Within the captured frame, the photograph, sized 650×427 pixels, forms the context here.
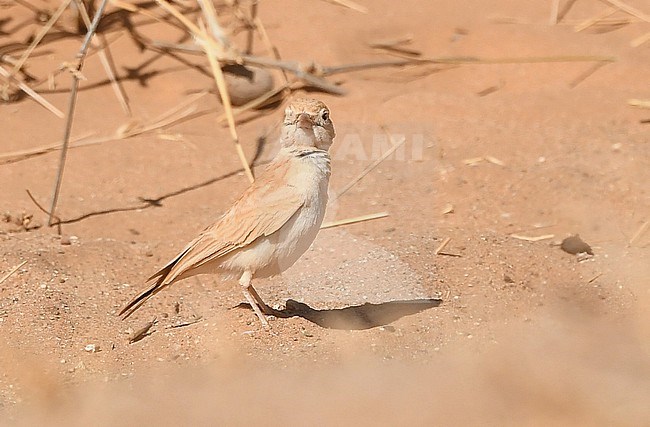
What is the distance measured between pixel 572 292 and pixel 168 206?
9.67ft

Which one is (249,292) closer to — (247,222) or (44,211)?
(247,222)

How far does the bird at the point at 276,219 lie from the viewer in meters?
4.18

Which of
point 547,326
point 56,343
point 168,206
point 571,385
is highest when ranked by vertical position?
point 571,385

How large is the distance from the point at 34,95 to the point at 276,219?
425 centimetres

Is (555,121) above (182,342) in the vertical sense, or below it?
below

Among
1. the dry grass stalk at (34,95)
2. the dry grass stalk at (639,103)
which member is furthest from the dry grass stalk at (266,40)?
the dry grass stalk at (639,103)

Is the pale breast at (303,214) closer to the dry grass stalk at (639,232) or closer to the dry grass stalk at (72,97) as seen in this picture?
the dry grass stalk at (72,97)

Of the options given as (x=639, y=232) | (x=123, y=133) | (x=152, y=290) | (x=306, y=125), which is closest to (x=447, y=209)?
(x=639, y=232)

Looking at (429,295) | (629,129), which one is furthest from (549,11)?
(429,295)

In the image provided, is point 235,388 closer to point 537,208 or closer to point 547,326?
point 547,326

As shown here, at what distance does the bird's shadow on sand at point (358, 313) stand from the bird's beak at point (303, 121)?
0.89m

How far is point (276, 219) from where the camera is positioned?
418 cm

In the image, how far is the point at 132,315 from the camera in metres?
4.88

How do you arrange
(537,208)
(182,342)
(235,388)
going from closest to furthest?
(235,388)
(182,342)
(537,208)
